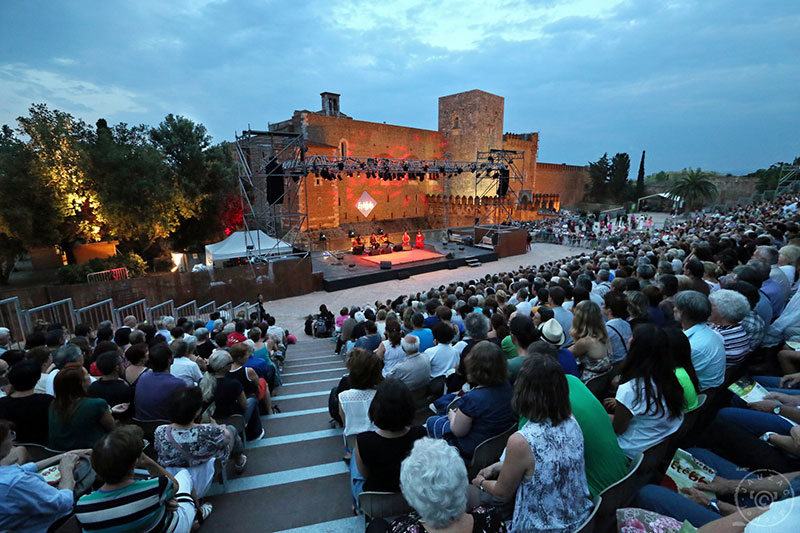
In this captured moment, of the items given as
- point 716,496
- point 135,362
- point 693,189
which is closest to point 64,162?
point 135,362

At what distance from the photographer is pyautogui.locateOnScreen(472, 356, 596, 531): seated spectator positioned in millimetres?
1631

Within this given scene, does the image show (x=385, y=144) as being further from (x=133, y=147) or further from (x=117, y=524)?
(x=117, y=524)

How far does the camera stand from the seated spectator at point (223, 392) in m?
2.86

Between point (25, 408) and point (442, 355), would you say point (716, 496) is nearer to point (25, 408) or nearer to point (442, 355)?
point (442, 355)

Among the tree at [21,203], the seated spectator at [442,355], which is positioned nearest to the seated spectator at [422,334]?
the seated spectator at [442,355]

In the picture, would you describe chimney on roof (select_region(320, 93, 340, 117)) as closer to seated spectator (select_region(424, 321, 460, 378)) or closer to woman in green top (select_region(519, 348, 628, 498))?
seated spectator (select_region(424, 321, 460, 378))

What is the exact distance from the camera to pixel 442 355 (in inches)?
138

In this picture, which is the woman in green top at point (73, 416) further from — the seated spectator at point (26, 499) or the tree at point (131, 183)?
the tree at point (131, 183)

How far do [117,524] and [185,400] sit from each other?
2.31 feet

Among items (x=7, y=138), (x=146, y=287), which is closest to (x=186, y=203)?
(x=7, y=138)

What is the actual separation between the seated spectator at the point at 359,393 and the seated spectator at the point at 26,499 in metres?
1.57

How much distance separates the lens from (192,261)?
749 inches

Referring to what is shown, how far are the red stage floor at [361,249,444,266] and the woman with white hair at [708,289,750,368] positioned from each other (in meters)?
13.3

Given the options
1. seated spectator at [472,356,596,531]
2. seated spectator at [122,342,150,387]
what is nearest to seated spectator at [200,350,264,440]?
seated spectator at [122,342,150,387]
